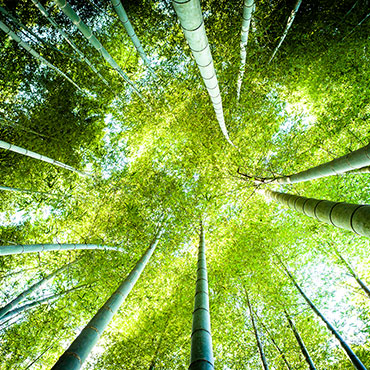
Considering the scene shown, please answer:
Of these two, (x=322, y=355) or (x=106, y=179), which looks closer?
(x=322, y=355)

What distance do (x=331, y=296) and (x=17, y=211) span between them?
1024 centimetres

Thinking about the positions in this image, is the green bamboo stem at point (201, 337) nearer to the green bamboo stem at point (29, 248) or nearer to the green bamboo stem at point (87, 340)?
the green bamboo stem at point (87, 340)

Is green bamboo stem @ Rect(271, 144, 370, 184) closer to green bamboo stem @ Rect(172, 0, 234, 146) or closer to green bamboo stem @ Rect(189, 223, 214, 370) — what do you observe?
green bamboo stem @ Rect(172, 0, 234, 146)

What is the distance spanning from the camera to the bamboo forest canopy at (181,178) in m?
4.19

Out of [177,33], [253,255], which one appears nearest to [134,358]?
[253,255]

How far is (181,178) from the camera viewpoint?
5168mm

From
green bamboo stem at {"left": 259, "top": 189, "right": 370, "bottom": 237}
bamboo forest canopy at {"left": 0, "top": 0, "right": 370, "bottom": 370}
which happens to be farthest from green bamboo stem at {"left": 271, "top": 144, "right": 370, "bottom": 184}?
bamboo forest canopy at {"left": 0, "top": 0, "right": 370, "bottom": 370}

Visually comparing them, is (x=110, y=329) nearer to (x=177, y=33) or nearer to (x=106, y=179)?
(x=106, y=179)

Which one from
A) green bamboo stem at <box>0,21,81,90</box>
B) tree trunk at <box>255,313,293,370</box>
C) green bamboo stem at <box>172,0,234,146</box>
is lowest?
tree trunk at <box>255,313,293,370</box>

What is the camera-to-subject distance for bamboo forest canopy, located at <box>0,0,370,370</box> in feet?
13.7

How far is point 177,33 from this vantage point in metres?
4.73

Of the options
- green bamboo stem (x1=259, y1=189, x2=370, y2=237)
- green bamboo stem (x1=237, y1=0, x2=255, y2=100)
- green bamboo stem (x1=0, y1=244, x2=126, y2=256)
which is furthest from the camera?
green bamboo stem (x1=0, y1=244, x2=126, y2=256)

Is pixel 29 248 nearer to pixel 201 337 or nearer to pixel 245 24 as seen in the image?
pixel 201 337

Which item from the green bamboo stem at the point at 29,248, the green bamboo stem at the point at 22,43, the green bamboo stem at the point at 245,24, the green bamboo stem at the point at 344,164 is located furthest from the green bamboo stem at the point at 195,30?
the green bamboo stem at the point at 22,43
